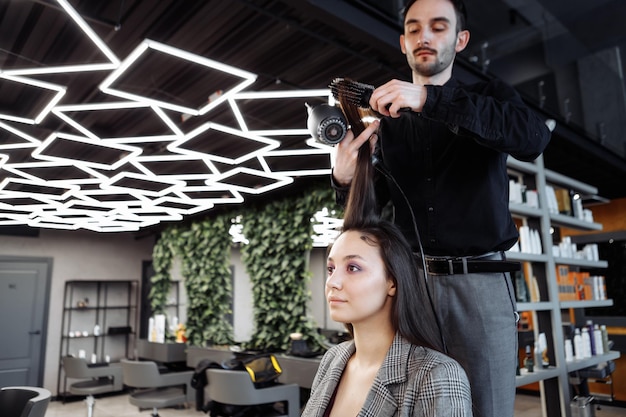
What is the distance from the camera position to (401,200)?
1.08m

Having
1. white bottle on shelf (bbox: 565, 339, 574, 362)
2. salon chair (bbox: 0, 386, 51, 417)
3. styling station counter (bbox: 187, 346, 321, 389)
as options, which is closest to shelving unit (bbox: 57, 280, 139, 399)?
styling station counter (bbox: 187, 346, 321, 389)

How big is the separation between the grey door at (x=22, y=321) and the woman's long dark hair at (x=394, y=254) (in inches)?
362

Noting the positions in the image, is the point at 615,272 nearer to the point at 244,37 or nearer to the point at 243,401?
the point at 243,401

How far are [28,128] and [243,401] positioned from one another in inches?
130

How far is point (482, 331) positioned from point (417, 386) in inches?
8.2

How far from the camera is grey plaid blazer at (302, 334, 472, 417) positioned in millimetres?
764

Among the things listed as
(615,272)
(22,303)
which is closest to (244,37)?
(615,272)

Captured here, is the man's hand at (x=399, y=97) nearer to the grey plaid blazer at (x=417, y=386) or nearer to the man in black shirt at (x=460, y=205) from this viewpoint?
the man in black shirt at (x=460, y=205)

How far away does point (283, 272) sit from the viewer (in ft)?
20.1

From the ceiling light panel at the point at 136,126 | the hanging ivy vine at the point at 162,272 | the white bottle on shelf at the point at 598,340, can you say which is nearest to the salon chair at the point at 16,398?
the ceiling light panel at the point at 136,126

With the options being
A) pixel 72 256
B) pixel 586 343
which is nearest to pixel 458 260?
pixel 586 343

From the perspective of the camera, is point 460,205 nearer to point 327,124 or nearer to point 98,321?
point 327,124

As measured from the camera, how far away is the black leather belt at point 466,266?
0.98 meters

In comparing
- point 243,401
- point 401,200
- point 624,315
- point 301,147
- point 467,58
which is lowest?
point 243,401
